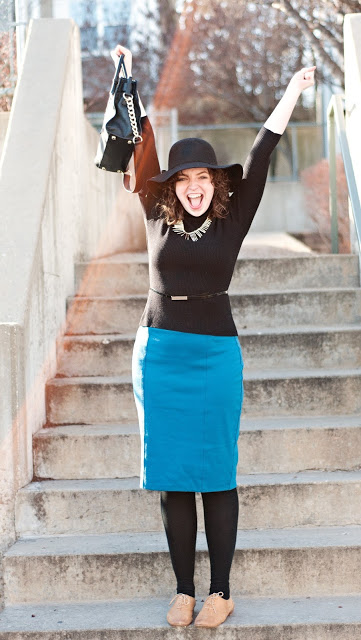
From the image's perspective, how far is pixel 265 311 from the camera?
466cm

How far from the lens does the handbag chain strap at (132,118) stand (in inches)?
127

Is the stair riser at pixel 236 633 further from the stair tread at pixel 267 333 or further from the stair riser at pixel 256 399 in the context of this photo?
the stair tread at pixel 267 333

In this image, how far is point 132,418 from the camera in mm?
4059

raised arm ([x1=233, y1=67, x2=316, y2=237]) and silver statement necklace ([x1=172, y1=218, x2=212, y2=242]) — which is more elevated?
raised arm ([x1=233, y1=67, x2=316, y2=237])

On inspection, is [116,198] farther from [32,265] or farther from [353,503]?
[353,503]

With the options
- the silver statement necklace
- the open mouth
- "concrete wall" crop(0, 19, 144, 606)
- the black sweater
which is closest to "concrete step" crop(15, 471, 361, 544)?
"concrete wall" crop(0, 19, 144, 606)

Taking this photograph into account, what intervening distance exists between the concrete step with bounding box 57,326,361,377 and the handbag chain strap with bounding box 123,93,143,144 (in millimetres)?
1453

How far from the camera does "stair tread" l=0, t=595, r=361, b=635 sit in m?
2.99

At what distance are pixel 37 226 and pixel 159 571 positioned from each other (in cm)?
183

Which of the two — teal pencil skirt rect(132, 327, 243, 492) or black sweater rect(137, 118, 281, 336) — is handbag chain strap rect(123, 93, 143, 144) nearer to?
black sweater rect(137, 118, 281, 336)

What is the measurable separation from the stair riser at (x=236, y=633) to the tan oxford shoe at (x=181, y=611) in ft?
0.11

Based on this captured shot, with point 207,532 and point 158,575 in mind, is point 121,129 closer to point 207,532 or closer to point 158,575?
point 207,532

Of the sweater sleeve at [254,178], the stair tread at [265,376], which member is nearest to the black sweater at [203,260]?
the sweater sleeve at [254,178]

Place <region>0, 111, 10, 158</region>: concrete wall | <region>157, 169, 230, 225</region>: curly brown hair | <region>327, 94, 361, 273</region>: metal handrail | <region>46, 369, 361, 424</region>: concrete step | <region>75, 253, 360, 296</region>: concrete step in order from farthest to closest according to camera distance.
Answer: <region>0, 111, 10, 158</region>: concrete wall → <region>75, 253, 360, 296</region>: concrete step → <region>327, 94, 361, 273</region>: metal handrail → <region>46, 369, 361, 424</region>: concrete step → <region>157, 169, 230, 225</region>: curly brown hair
